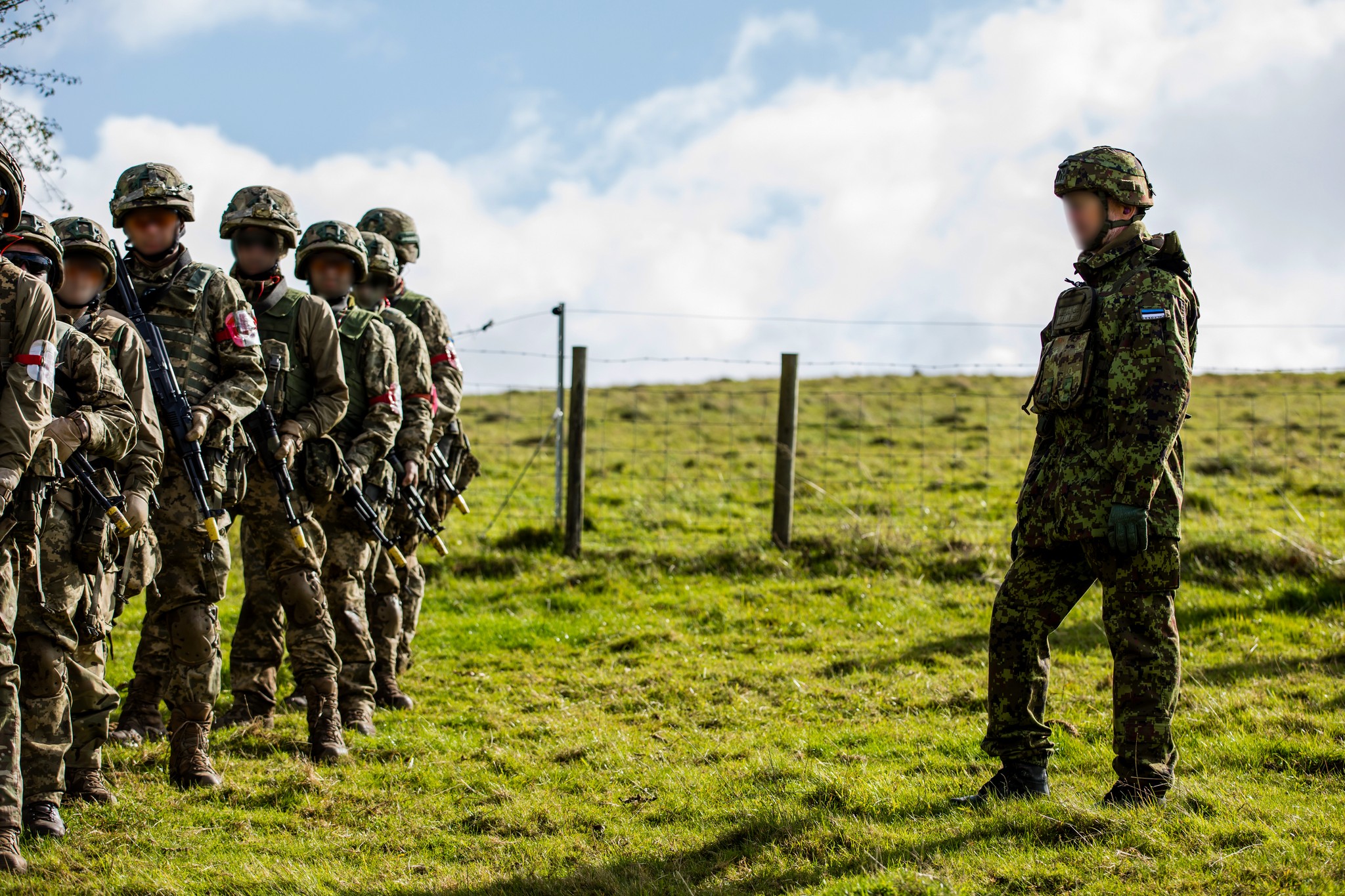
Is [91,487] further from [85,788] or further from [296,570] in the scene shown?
[296,570]

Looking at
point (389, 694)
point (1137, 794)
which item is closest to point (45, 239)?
point (389, 694)

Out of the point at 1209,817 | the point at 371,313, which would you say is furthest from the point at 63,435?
the point at 1209,817

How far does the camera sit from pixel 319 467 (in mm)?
6312

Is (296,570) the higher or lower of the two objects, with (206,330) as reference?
lower

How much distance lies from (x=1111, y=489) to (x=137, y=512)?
3.87 metres

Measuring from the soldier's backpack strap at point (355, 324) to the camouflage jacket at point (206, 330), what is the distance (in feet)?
3.18

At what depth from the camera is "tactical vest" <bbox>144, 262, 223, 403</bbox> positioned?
18.6 ft

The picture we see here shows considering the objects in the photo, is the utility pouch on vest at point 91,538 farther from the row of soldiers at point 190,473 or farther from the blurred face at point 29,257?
the blurred face at point 29,257

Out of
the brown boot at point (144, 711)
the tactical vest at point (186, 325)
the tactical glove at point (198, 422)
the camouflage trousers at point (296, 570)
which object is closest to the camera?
the tactical glove at point (198, 422)

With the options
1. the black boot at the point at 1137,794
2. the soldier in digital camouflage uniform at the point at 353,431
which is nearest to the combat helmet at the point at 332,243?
the soldier in digital camouflage uniform at the point at 353,431

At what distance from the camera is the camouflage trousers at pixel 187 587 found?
5555 millimetres

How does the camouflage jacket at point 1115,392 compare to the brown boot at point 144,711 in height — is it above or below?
above

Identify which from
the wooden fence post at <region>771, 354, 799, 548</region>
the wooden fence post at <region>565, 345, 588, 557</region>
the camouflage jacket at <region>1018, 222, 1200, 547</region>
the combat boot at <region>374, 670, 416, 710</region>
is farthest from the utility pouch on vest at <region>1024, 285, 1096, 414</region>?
the wooden fence post at <region>565, 345, 588, 557</region>

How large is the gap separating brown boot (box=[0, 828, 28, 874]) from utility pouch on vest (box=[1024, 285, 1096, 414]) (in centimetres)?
398
